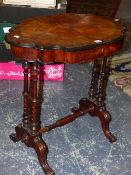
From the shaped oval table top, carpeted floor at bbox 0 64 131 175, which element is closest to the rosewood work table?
the shaped oval table top

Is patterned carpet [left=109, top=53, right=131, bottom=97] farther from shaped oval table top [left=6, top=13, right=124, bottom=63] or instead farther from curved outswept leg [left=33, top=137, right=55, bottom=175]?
curved outswept leg [left=33, top=137, right=55, bottom=175]

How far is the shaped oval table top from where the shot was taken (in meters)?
1.51

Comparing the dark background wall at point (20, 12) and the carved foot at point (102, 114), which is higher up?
the dark background wall at point (20, 12)

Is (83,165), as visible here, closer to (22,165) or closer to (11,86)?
(22,165)

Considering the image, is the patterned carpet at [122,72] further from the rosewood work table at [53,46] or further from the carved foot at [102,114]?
the rosewood work table at [53,46]

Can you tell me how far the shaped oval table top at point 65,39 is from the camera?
1.51m

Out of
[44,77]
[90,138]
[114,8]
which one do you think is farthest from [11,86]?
[114,8]

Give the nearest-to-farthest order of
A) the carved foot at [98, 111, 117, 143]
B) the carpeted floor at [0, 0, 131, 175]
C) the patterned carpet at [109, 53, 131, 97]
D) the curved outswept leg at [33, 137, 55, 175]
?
the curved outswept leg at [33, 137, 55, 175] → the carpeted floor at [0, 0, 131, 175] → the carved foot at [98, 111, 117, 143] → the patterned carpet at [109, 53, 131, 97]

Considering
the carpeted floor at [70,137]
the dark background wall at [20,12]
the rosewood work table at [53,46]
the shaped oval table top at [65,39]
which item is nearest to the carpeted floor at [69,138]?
the carpeted floor at [70,137]

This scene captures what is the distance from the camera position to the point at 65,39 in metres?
1.59

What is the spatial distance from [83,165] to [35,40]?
90 cm

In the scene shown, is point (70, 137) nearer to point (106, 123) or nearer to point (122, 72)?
point (106, 123)

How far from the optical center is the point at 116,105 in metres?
2.59

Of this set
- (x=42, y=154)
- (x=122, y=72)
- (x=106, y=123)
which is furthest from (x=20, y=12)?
(x=42, y=154)
